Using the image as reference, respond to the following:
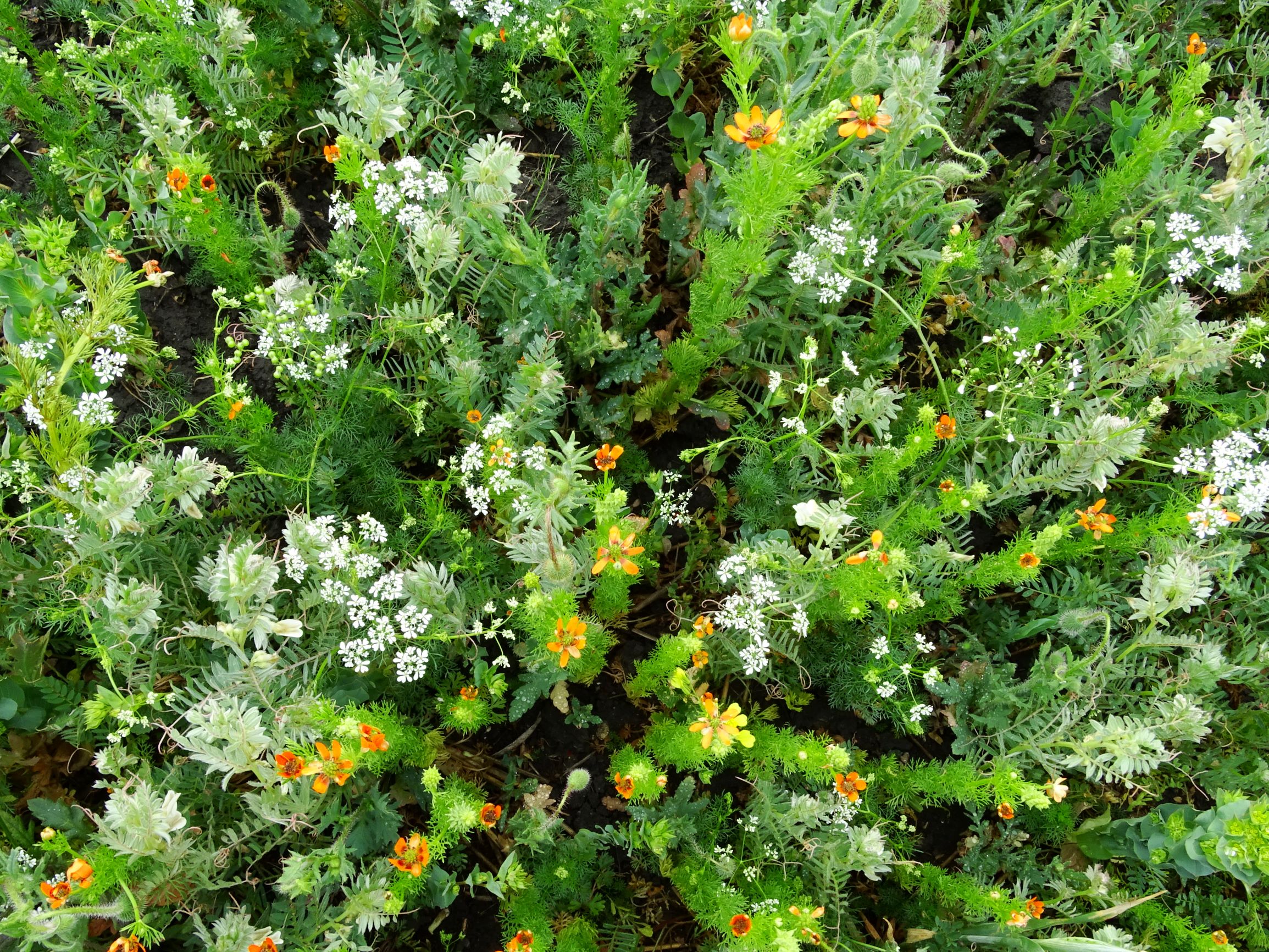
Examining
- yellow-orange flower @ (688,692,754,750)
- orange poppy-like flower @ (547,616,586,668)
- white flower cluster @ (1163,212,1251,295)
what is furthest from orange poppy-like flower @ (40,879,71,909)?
white flower cluster @ (1163,212,1251,295)

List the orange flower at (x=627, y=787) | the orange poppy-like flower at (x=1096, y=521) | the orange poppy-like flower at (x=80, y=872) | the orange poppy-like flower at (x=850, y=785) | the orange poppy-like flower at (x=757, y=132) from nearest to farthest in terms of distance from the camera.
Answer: the orange poppy-like flower at (x=80, y=872), the orange poppy-like flower at (x=757, y=132), the orange flower at (x=627, y=787), the orange poppy-like flower at (x=850, y=785), the orange poppy-like flower at (x=1096, y=521)

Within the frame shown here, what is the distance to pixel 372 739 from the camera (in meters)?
2.32

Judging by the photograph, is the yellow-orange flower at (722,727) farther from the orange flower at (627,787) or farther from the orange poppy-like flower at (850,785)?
the orange poppy-like flower at (850,785)

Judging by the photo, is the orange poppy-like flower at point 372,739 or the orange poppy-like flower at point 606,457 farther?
the orange poppy-like flower at point 606,457

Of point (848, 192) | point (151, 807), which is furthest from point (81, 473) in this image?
point (848, 192)

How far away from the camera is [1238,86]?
4.21 metres

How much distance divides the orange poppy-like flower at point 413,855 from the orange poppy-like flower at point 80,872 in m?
0.80

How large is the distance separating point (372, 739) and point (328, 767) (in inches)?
5.4

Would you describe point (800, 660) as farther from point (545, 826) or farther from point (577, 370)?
point (577, 370)

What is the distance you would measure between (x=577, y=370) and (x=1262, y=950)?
366 cm

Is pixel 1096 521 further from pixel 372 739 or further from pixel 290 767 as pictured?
pixel 290 767

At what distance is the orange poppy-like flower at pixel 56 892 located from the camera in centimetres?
217

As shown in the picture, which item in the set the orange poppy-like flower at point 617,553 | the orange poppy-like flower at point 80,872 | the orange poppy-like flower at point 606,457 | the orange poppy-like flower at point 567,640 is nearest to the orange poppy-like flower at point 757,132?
the orange poppy-like flower at point 606,457

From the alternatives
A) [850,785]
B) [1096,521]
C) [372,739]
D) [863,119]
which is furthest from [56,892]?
[1096,521]
